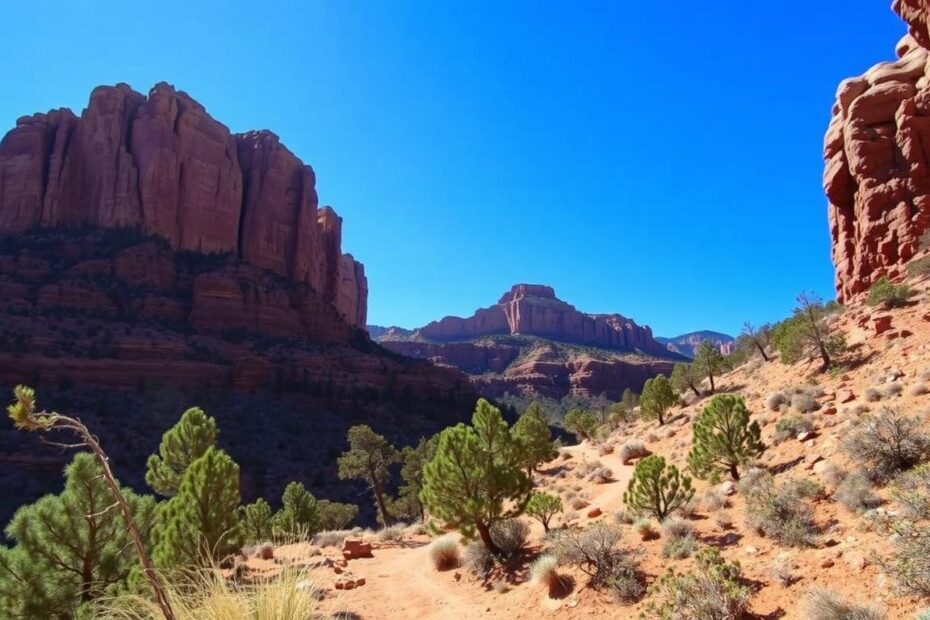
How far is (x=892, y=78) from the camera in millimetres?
34719

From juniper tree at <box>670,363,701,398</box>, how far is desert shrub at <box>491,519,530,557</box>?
2709 cm

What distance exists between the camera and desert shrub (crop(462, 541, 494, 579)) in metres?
14.7

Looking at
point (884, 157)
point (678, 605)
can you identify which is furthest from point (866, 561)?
point (884, 157)

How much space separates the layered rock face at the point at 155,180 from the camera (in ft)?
263

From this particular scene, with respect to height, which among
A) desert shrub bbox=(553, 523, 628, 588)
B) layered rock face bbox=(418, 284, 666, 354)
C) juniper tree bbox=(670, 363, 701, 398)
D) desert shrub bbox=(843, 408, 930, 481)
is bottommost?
desert shrub bbox=(553, 523, 628, 588)

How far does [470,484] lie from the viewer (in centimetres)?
1459

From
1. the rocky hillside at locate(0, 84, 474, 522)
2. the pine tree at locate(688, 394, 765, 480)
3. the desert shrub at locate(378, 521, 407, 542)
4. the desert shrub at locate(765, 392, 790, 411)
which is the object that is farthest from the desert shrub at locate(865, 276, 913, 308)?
the rocky hillside at locate(0, 84, 474, 522)

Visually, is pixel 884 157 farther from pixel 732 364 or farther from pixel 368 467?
pixel 368 467

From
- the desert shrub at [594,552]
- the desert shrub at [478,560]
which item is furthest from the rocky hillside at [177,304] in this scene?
the desert shrub at [594,552]

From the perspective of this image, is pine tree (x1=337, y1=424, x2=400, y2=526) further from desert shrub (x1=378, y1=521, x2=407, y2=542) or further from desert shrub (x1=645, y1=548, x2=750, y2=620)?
desert shrub (x1=645, y1=548, x2=750, y2=620)

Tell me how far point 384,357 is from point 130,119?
5981 centimetres

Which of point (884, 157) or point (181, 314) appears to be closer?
point (884, 157)

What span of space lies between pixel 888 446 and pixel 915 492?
11.2 feet

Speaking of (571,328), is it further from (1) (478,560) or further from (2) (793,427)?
(1) (478,560)
